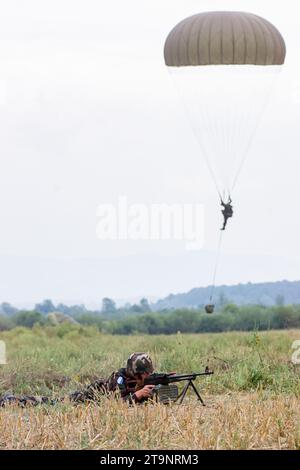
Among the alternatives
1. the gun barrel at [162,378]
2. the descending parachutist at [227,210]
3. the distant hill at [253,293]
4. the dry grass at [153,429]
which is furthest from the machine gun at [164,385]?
the distant hill at [253,293]

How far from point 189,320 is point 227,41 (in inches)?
1108

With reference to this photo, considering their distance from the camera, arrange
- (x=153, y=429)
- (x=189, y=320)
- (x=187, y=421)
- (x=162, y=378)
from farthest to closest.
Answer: (x=189, y=320)
(x=162, y=378)
(x=187, y=421)
(x=153, y=429)

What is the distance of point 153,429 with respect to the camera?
34.3ft

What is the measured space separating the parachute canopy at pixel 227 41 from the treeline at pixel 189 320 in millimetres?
23053

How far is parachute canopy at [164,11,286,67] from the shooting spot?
18.8 meters

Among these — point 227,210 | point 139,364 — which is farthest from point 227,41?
point 139,364

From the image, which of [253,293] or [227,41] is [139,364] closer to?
[227,41]

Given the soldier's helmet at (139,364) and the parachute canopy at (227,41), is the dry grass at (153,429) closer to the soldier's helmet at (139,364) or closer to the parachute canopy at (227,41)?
the soldier's helmet at (139,364)

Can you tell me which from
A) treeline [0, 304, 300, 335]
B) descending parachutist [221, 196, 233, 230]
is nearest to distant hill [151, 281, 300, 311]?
treeline [0, 304, 300, 335]

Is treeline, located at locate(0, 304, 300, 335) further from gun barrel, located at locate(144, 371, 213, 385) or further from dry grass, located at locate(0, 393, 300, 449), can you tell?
dry grass, located at locate(0, 393, 300, 449)

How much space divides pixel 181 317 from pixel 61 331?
1275 centimetres

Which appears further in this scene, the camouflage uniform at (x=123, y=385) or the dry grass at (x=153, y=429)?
the camouflage uniform at (x=123, y=385)

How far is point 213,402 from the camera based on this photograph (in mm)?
13344

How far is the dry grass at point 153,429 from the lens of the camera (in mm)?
10242
